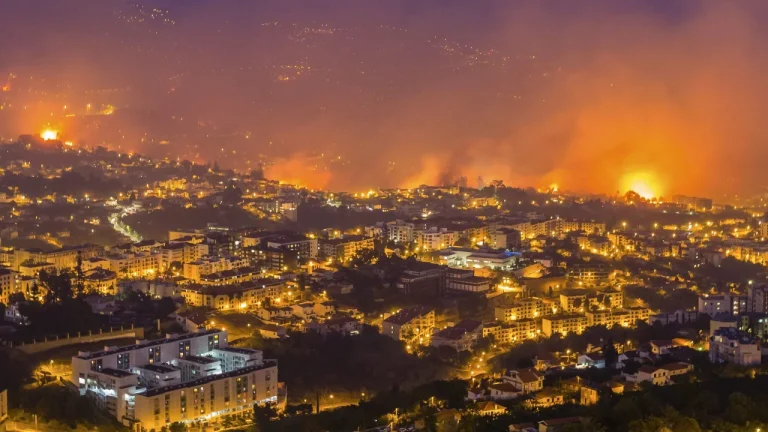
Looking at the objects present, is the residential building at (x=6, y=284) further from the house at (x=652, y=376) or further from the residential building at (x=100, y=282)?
the house at (x=652, y=376)

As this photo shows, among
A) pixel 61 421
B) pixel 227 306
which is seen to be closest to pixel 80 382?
pixel 61 421

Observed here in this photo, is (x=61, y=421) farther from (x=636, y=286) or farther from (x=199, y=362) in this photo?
(x=636, y=286)

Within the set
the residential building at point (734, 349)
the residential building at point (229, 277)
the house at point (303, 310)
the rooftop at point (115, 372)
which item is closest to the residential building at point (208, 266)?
the residential building at point (229, 277)

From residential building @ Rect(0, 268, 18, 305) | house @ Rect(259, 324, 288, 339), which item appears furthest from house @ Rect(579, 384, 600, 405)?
residential building @ Rect(0, 268, 18, 305)

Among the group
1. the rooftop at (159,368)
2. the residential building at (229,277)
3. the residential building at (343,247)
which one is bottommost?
the rooftop at (159,368)

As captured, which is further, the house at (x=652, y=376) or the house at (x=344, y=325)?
the house at (x=344, y=325)

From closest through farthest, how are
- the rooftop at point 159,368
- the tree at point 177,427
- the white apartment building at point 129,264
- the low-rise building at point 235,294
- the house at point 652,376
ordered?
1. the tree at point 177,427
2. the rooftop at point 159,368
3. the house at point 652,376
4. the low-rise building at point 235,294
5. the white apartment building at point 129,264
